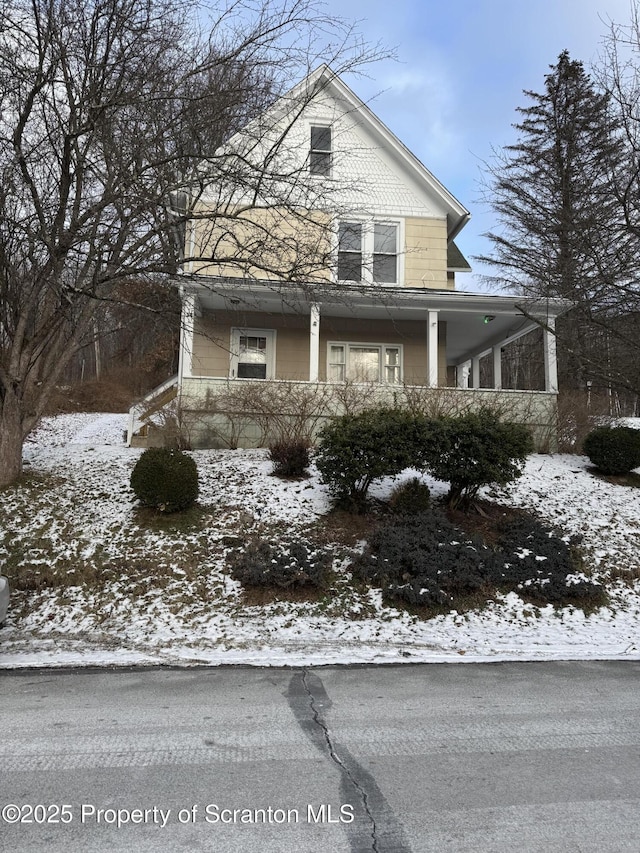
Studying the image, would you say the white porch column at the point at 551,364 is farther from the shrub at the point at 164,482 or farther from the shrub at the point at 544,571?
the shrub at the point at 164,482

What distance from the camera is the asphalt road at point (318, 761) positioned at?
2441 millimetres

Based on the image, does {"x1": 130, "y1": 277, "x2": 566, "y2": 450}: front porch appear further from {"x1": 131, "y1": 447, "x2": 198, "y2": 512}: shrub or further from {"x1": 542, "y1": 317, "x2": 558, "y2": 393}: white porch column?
{"x1": 131, "y1": 447, "x2": 198, "y2": 512}: shrub

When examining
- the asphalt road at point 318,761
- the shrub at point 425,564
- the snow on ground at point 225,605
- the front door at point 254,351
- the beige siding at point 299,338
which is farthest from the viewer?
the front door at point 254,351

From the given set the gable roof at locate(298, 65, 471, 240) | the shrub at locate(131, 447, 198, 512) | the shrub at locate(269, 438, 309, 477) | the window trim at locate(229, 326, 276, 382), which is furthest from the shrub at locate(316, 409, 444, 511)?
the gable roof at locate(298, 65, 471, 240)

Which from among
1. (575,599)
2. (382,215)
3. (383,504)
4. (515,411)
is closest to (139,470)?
(383,504)

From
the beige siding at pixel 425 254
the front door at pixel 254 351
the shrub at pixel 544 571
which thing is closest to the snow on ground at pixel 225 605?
the shrub at pixel 544 571

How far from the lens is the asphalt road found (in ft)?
8.01

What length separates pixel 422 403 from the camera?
1141 cm

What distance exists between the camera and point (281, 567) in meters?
6.40

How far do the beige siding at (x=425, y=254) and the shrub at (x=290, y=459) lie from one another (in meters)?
6.97

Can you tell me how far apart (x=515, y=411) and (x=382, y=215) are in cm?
637

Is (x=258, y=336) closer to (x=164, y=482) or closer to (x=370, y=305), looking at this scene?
(x=370, y=305)

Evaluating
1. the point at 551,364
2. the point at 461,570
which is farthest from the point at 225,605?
the point at 551,364

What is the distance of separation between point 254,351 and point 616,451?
878 cm
